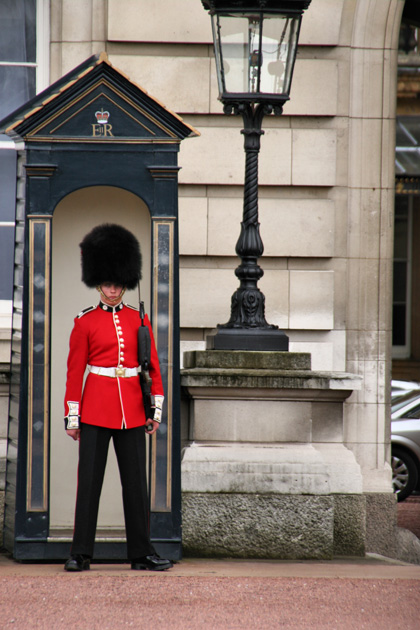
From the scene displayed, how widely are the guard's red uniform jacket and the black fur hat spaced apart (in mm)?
164

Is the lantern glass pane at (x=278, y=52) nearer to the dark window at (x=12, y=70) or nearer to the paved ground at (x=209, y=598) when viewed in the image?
the dark window at (x=12, y=70)

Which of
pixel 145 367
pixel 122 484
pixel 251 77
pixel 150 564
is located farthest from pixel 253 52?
pixel 150 564

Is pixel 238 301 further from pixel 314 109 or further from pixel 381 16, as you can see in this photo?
pixel 381 16

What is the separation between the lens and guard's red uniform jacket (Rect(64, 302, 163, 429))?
522 centimetres

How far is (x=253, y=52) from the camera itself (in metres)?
5.77

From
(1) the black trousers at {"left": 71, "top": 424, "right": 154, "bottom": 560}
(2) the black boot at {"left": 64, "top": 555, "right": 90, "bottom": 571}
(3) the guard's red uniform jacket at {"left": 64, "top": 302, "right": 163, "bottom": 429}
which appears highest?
(3) the guard's red uniform jacket at {"left": 64, "top": 302, "right": 163, "bottom": 429}

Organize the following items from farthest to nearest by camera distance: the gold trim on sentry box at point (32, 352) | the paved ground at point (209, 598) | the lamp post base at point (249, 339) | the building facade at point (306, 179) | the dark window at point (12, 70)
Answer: the dark window at point (12, 70), the building facade at point (306, 179), the lamp post base at point (249, 339), the gold trim on sentry box at point (32, 352), the paved ground at point (209, 598)

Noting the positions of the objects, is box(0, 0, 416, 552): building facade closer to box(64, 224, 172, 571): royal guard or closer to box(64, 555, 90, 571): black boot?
box(64, 224, 172, 571): royal guard

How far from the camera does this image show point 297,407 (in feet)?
19.8

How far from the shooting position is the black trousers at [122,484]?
521 cm

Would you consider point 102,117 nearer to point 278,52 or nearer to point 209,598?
point 278,52

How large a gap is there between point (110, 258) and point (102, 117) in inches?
30.6

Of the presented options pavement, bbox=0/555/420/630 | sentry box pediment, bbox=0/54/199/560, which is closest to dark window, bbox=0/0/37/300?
sentry box pediment, bbox=0/54/199/560

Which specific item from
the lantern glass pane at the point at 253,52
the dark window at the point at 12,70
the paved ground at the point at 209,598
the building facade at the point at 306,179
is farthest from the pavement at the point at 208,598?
the dark window at the point at 12,70
